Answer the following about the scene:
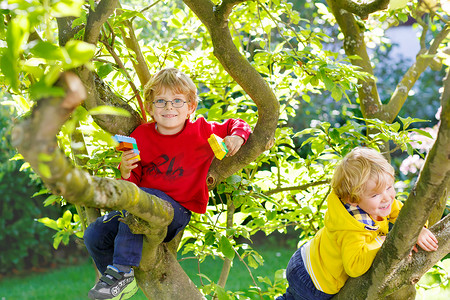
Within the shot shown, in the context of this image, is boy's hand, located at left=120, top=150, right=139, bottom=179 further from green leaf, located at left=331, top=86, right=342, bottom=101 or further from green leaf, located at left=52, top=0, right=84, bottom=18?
green leaf, located at left=52, top=0, right=84, bottom=18

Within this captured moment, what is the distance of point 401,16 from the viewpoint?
2.92m

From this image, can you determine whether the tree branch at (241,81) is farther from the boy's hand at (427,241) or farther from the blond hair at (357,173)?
the boy's hand at (427,241)

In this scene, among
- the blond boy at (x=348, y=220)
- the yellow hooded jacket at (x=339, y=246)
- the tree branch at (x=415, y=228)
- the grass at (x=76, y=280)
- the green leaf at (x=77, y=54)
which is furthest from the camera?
the grass at (x=76, y=280)

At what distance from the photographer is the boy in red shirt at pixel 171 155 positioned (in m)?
2.10

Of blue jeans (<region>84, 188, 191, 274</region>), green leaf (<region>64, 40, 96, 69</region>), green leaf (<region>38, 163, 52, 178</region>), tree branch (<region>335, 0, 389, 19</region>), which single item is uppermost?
tree branch (<region>335, 0, 389, 19</region>)

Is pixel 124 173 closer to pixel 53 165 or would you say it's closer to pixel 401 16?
pixel 53 165

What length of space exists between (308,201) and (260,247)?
4.78 metres

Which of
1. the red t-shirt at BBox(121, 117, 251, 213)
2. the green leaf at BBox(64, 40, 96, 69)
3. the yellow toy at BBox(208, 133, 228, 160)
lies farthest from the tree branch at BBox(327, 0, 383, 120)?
the green leaf at BBox(64, 40, 96, 69)

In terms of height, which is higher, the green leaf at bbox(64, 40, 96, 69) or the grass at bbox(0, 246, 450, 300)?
the green leaf at bbox(64, 40, 96, 69)

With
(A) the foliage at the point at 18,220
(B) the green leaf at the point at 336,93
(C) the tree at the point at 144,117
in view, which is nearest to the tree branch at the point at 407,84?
(C) the tree at the point at 144,117

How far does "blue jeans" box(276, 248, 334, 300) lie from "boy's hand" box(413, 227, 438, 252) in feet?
1.62

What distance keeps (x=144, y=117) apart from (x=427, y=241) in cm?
154

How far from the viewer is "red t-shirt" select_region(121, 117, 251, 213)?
7.20ft

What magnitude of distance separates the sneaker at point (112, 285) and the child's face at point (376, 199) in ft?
3.31
